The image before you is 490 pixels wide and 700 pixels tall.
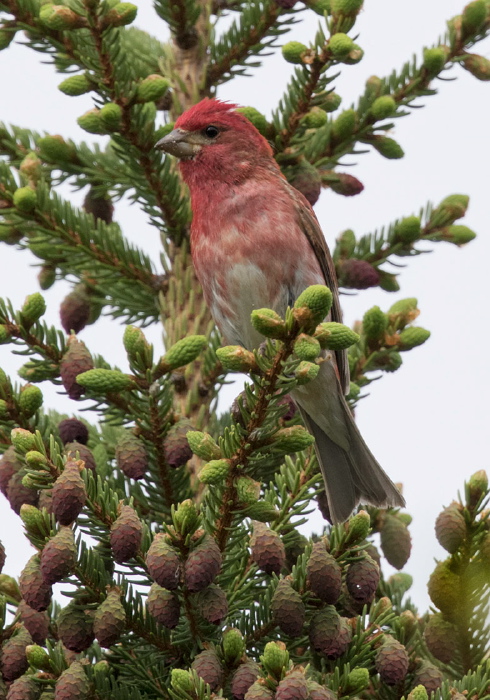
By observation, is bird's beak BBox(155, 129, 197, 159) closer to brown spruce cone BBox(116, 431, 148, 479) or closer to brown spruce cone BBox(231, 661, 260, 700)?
brown spruce cone BBox(116, 431, 148, 479)

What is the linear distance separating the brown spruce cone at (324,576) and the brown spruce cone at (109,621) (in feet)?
1.60

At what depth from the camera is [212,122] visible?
429 centimetres

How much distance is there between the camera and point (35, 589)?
2270 mm

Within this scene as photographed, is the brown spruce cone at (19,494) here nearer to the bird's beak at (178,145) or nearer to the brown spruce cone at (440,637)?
the brown spruce cone at (440,637)

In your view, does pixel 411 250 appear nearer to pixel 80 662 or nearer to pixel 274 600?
pixel 274 600

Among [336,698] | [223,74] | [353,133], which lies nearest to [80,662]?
[336,698]

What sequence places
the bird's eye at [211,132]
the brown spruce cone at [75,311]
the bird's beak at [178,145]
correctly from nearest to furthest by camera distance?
the brown spruce cone at [75,311], the bird's beak at [178,145], the bird's eye at [211,132]

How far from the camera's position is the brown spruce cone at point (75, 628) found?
2.38 metres

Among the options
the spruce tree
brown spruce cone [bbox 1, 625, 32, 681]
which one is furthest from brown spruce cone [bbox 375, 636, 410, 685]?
brown spruce cone [bbox 1, 625, 32, 681]

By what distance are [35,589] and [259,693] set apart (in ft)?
2.03

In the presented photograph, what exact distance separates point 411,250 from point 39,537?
210cm

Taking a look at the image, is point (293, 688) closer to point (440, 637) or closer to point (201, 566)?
point (201, 566)

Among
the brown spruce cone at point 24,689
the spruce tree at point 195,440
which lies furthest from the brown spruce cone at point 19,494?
the brown spruce cone at point 24,689

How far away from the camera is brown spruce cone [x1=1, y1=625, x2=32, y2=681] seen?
2375 mm
